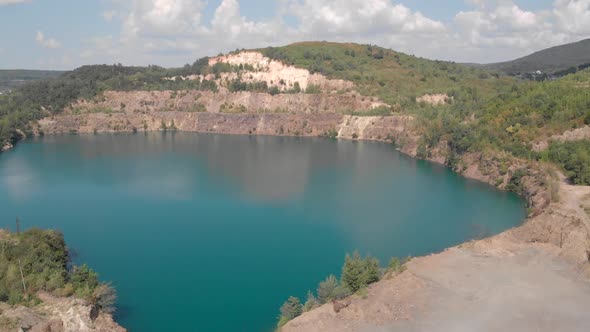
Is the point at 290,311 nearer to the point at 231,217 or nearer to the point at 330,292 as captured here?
the point at 330,292

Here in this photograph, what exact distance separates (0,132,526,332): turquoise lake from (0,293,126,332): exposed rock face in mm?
1885

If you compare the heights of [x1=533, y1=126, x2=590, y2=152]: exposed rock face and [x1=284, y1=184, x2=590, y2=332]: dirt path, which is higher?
[x1=533, y1=126, x2=590, y2=152]: exposed rock face

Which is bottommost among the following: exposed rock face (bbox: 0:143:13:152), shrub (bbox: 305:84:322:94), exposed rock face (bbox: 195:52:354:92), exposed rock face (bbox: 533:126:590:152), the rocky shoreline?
exposed rock face (bbox: 0:143:13:152)

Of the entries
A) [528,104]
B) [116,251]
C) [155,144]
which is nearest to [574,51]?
[528,104]

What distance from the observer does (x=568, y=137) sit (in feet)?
185

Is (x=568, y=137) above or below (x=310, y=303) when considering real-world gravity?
above

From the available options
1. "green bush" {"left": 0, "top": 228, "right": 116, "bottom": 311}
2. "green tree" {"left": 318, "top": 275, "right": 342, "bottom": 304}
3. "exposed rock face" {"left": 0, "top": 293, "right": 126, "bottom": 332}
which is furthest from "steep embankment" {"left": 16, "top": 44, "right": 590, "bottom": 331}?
"green bush" {"left": 0, "top": 228, "right": 116, "bottom": 311}

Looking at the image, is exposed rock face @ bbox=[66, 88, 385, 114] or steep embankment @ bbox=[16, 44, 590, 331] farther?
exposed rock face @ bbox=[66, 88, 385, 114]

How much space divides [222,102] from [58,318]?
8697 cm

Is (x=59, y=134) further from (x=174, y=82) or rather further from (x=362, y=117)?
(x=362, y=117)

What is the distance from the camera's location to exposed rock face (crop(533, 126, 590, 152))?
55369 millimetres

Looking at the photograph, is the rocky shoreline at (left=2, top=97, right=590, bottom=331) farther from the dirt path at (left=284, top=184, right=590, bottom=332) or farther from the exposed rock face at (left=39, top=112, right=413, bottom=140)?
the dirt path at (left=284, top=184, right=590, bottom=332)

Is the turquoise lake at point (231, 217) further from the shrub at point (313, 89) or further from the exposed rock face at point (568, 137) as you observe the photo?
the shrub at point (313, 89)

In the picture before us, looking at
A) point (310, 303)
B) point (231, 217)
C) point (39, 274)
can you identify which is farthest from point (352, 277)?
point (231, 217)
